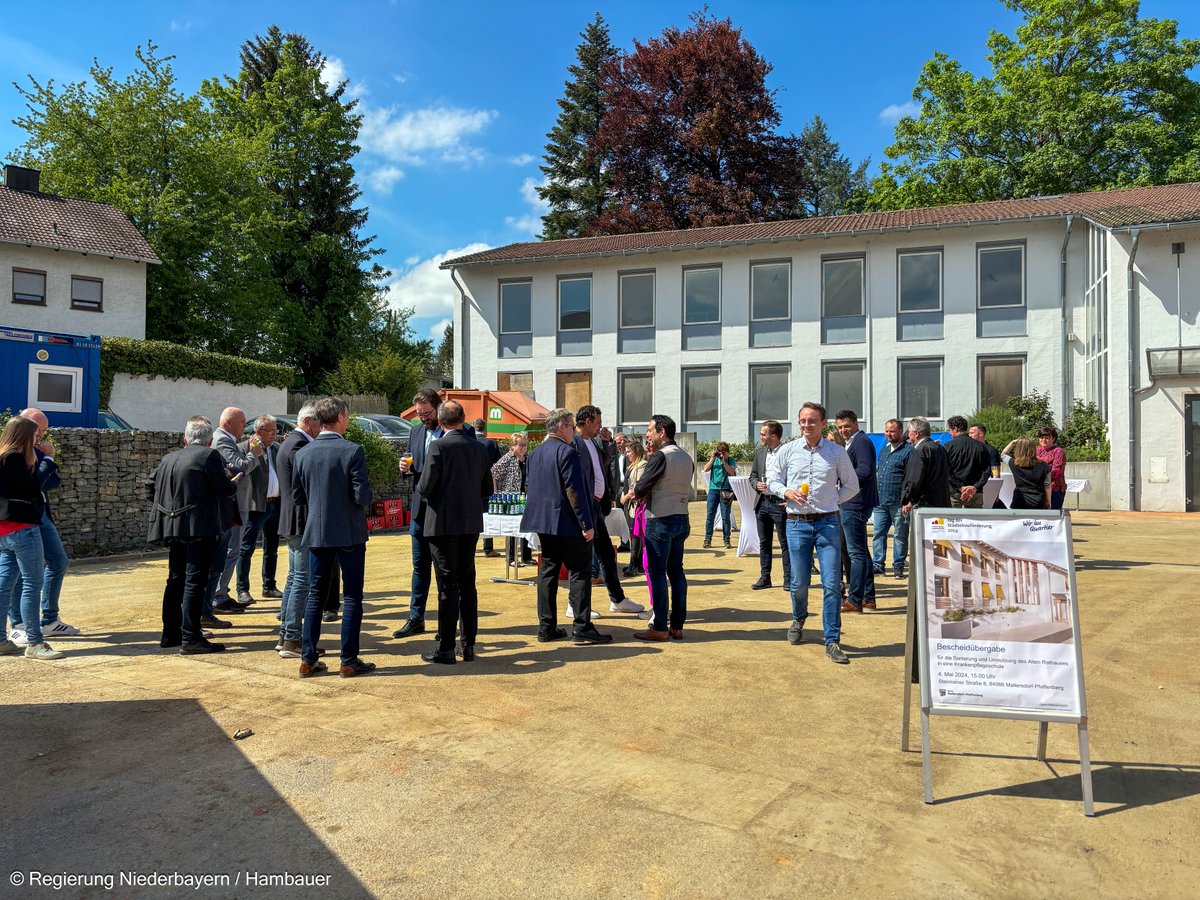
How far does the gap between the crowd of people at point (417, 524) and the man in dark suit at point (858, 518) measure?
23 millimetres

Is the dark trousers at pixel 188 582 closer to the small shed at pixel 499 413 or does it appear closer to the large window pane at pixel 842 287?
the small shed at pixel 499 413

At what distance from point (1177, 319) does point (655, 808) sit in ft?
80.2

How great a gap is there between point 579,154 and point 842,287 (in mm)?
23289

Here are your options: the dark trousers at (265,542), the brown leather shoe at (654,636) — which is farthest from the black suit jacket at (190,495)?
the brown leather shoe at (654,636)

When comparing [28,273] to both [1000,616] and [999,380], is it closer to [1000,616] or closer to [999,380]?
[999,380]

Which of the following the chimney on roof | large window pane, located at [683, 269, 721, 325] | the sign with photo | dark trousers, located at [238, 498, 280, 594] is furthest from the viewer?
the chimney on roof

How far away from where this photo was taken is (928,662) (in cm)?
427

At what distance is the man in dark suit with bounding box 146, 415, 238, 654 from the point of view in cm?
660

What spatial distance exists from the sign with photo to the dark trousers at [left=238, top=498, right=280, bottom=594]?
6.49 meters

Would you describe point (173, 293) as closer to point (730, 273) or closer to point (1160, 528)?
point (730, 273)

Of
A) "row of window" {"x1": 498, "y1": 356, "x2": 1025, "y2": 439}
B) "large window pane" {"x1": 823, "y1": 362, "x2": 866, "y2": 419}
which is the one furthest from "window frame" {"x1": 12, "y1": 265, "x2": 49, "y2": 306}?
"large window pane" {"x1": 823, "y1": 362, "x2": 866, "y2": 419}

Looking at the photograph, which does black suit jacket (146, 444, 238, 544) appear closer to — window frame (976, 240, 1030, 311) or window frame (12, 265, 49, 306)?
window frame (976, 240, 1030, 311)

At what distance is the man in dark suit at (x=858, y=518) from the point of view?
27.3 ft

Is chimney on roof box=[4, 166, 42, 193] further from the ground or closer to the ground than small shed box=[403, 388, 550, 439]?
further from the ground
